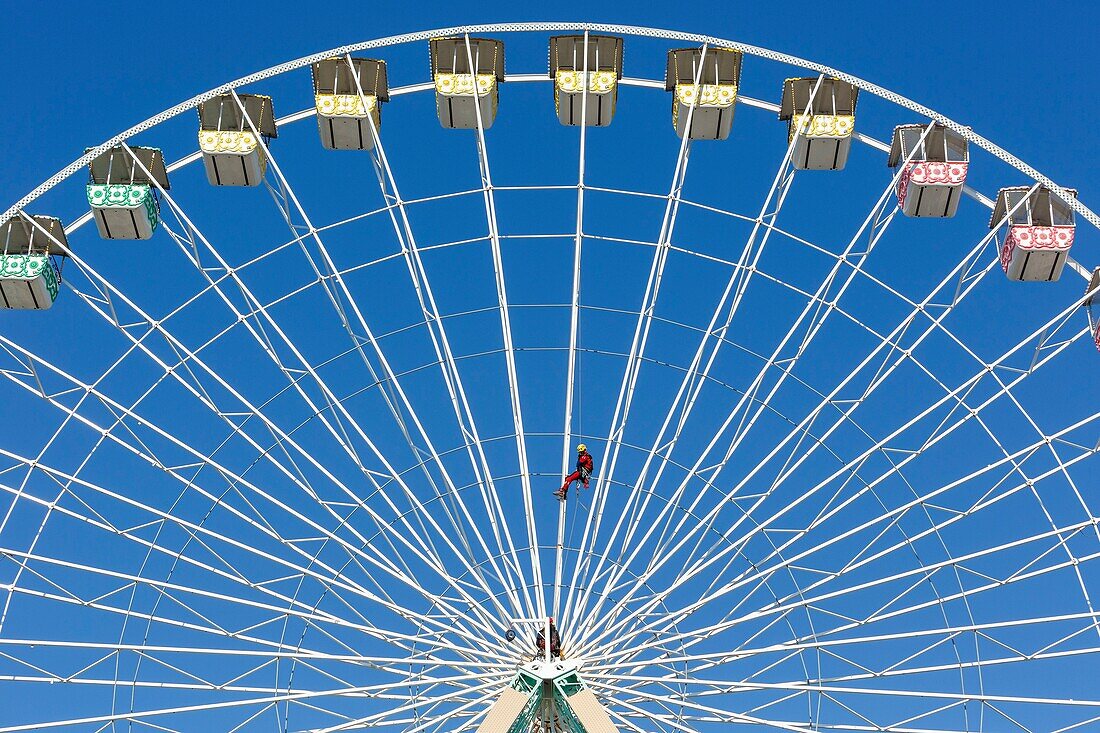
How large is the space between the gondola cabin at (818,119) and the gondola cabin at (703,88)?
1.37 m

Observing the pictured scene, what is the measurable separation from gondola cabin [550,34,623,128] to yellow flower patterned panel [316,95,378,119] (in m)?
4.53

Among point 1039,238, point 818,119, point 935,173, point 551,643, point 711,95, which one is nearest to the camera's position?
point 551,643

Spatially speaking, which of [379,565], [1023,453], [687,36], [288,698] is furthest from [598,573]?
[687,36]

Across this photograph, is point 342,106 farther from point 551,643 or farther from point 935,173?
point 551,643

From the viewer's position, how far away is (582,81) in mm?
38906

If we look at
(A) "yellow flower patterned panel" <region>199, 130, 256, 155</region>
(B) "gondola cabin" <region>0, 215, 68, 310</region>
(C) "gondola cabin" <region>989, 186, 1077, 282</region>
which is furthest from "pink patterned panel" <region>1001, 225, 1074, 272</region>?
(B) "gondola cabin" <region>0, 215, 68, 310</region>

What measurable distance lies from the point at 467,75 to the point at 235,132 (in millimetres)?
5607

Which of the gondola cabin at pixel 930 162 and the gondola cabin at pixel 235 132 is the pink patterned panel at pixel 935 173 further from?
the gondola cabin at pixel 235 132

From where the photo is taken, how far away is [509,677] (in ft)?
107

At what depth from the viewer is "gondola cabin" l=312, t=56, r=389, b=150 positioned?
127 feet

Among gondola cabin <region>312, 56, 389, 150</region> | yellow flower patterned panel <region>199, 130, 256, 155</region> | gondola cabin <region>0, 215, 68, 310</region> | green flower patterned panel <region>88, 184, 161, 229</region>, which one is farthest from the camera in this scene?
gondola cabin <region>312, 56, 389, 150</region>

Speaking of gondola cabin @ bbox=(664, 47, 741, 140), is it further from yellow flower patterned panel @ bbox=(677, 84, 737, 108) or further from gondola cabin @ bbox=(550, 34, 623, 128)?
gondola cabin @ bbox=(550, 34, 623, 128)

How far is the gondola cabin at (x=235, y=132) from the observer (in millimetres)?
38219

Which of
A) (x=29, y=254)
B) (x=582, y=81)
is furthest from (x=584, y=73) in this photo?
(x=29, y=254)
